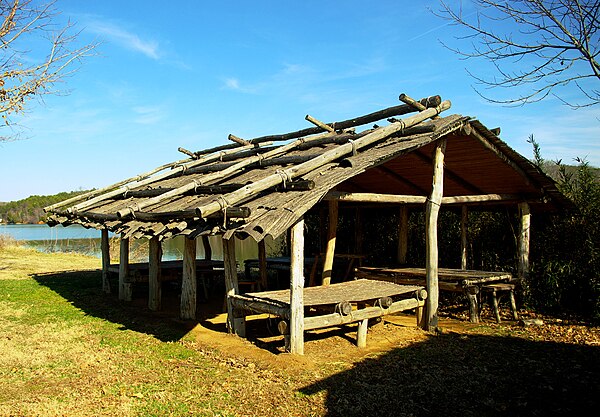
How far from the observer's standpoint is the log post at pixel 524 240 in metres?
9.85

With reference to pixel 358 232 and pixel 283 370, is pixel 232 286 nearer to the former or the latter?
pixel 283 370

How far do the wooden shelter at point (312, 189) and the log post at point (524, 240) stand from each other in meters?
0.02

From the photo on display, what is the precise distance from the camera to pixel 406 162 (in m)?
9.79

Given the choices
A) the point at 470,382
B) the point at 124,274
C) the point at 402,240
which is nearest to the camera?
the point at 470,382

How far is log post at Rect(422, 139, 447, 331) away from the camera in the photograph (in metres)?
8.16

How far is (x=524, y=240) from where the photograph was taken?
32.4 ft

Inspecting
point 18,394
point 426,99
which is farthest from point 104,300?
point 426,99

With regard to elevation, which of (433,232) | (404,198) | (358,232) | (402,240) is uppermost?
(404,198)

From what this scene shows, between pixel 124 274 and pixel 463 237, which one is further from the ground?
pixel 463 237

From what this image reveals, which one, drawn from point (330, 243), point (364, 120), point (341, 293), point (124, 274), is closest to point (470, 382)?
point (341, 293)

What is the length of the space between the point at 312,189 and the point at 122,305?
606cm

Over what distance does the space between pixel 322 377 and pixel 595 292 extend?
6.03 meters

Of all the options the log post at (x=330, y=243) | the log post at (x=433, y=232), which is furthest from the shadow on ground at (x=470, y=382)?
the log post at (x=330, y=243)

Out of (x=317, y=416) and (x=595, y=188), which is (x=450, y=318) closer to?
(x=595, y=188)
